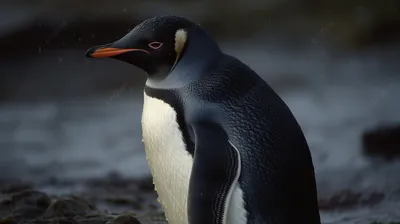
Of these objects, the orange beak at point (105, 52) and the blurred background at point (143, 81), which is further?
the blurred background at point (143, 81)

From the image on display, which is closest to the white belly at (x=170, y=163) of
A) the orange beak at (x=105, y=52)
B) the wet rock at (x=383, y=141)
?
the orange beak at (x=105, y=52)

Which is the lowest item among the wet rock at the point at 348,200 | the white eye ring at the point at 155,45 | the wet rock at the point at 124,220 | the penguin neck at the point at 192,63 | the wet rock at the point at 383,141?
the wet rock at the point at 124,220

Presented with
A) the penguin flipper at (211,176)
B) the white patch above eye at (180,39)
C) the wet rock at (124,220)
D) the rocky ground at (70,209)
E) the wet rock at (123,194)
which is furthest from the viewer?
the wet rock at (123,194)

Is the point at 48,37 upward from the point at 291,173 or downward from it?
upward

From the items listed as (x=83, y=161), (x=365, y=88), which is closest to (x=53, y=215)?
(x=83, y=161)

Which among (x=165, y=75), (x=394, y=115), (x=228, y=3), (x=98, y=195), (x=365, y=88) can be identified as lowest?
(x=165, y=75)

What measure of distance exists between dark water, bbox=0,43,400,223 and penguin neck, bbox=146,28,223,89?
4.39 feet

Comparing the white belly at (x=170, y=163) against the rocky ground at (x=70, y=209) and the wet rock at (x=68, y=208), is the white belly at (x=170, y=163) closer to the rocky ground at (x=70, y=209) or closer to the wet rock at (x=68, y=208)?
the rocky ground at (x=70, y=209)

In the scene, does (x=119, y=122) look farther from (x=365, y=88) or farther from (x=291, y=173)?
(x=291, y=173)

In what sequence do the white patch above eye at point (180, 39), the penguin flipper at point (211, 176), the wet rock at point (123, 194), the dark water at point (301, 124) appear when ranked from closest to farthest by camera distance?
the penguin flipper at point (211, 176), the white patch above eye at point (180, 39), the wet rock at point (123, 194), the dark water at point (301, 124)

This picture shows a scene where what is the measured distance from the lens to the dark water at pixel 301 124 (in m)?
3.76

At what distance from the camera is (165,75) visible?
5.67ft

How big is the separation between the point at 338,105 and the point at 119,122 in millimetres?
1223

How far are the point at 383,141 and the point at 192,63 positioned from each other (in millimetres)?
2873
